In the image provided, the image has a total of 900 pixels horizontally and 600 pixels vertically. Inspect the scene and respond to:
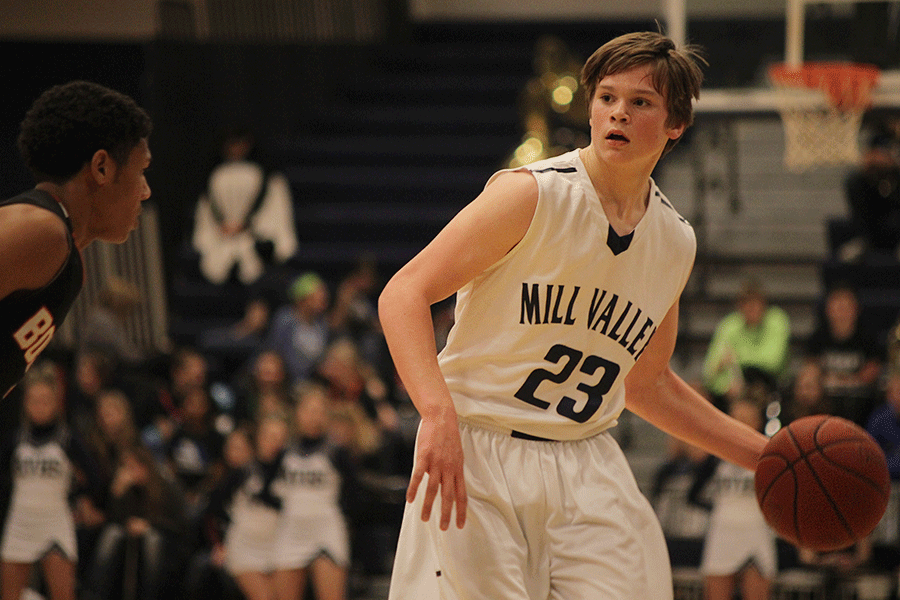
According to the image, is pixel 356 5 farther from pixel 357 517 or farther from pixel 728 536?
pixel 728 536

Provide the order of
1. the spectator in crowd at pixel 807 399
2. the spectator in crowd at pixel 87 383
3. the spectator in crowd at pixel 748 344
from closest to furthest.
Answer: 1. the spectator in crowd at pixel 807 399
2. the spectator in crowd at pixel 748 344
3. the spectator in crowd at pixel 87 383

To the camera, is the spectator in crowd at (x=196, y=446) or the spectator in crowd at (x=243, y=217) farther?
the spectator in crowd at (x=243, y=217)

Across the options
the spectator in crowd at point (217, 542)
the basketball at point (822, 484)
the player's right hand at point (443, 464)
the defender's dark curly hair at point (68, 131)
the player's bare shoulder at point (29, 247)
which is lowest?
the spectator in crowd at point (217, 542)

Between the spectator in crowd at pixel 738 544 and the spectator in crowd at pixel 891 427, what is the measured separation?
737mm

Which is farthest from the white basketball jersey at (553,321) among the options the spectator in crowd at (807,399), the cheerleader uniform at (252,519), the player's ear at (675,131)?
the cheerleader uniform at (252,519)

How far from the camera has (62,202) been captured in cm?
287

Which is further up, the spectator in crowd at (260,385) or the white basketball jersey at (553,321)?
the white basketball jersey at (553,321)

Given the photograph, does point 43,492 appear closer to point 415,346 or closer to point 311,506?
point 311,506

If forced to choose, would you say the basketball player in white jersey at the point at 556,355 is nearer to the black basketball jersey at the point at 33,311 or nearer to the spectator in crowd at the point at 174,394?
the black basketball jersey at the point at 33,311

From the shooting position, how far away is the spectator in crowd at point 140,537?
7680 millimetres

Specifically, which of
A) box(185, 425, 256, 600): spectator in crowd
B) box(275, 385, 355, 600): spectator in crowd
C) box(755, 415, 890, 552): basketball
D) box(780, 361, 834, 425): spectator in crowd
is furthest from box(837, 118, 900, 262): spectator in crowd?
box(755, 415, 890, 552): basketball

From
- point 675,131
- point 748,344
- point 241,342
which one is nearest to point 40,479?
point 241,342

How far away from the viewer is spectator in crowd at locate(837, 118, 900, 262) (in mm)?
9344

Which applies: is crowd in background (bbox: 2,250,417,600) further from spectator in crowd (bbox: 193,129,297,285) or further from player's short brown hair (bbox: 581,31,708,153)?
player's short brown hair (bbox: 581,31,708,153)
